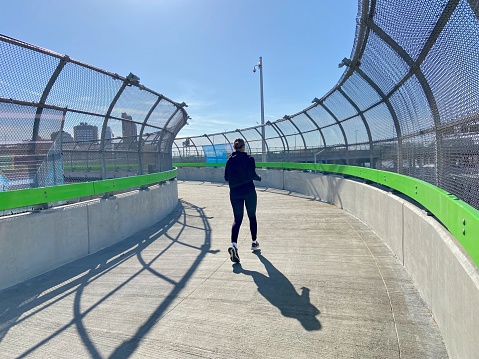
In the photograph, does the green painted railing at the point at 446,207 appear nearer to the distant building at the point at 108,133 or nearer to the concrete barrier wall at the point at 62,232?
the concrete barrier wall at the point at 62,232

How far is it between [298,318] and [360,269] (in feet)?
5.05

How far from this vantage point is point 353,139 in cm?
889

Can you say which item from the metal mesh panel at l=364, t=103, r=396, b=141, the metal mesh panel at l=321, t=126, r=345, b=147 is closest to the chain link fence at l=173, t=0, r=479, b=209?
the metal mesh panel at l=364, t=103, r=396, b=141

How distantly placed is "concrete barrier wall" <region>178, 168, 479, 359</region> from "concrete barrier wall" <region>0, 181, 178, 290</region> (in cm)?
440

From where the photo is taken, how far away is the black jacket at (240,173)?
16.7 feet

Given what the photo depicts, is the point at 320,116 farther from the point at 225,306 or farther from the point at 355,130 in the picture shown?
the point at 225,306

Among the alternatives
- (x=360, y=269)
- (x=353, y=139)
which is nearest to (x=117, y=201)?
(x=360, y=269)

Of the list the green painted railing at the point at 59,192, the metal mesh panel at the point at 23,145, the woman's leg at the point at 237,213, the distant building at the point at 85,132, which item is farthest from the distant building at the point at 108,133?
the woman's leg at the point at 237,213

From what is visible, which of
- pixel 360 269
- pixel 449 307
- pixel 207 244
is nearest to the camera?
pixel 449 307

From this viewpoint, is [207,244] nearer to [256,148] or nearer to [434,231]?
[434,231]

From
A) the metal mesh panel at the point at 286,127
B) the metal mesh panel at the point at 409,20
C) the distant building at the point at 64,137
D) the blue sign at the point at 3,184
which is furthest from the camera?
the metal mesh panel at the point at 286,127

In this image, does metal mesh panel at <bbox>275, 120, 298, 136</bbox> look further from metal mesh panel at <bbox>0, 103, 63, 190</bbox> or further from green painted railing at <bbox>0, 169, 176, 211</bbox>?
metal mesh panel at <bbox>0, 103, 63, 190</bbox>

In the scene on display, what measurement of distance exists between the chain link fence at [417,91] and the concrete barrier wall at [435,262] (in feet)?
1.27

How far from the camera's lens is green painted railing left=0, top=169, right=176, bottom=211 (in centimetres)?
420
